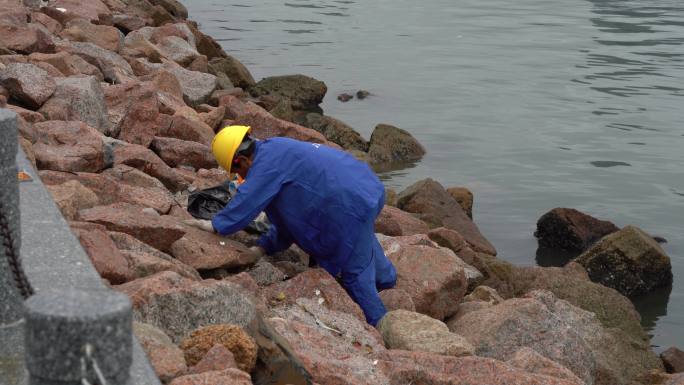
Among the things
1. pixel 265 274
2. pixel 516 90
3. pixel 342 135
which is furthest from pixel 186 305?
pixel 516 90

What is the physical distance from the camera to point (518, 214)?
14.0m

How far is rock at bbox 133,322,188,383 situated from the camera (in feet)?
14.1

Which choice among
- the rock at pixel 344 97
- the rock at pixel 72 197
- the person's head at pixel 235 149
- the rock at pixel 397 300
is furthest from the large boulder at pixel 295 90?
the rock at pixel 72 197

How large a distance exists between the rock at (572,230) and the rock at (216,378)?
8989 millimetres

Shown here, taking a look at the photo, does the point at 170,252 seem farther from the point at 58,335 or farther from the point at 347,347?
the point at 58,335

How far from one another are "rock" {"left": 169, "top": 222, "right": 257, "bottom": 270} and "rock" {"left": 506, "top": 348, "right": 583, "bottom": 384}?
6.19 feet

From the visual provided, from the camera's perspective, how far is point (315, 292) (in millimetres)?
6621

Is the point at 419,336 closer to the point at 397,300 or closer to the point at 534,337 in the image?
the point at 534,337

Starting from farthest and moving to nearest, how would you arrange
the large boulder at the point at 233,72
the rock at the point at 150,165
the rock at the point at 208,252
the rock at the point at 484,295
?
the large boulder at the point at 233,72 → the rock at the point at 484,295 → the rock at the point at 150,165 → the rock at the point at 208,252

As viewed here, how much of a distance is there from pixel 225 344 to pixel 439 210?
7960 millimetres

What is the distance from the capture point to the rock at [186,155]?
10.0 meters

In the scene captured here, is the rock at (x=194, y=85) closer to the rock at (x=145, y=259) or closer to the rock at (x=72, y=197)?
the rock at (x=72, y=197)

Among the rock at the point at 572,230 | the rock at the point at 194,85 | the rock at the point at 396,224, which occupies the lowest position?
the rock at the point at 572,230

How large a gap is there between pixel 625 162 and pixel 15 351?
14.1 meters
